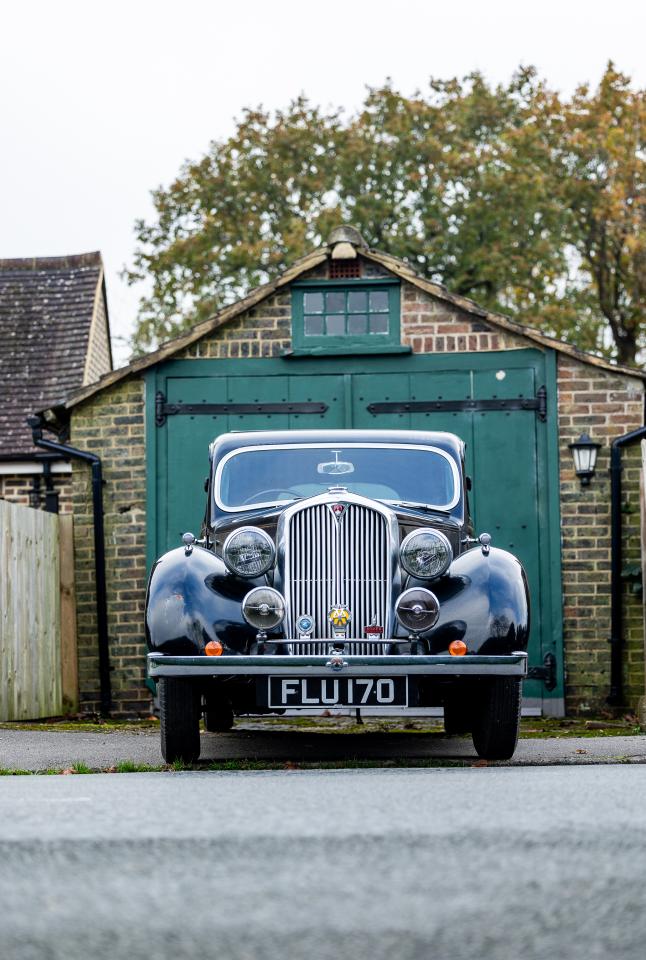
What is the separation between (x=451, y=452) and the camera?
9.31 meters

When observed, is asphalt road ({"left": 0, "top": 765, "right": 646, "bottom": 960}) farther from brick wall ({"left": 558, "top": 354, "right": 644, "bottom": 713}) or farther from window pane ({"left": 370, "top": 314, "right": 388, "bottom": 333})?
window pane ({"left": 370, "top": 314, "right": 388, "bottom": 333})

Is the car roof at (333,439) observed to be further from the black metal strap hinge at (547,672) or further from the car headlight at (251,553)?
the black metal strap hinge at (547,672)

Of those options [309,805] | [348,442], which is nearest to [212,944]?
[309,805]

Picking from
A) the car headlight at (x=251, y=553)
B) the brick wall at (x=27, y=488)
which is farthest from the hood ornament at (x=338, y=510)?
the brick wall at (x=27, y=488)

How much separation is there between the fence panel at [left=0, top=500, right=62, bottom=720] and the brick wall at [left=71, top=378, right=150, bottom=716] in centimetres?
34

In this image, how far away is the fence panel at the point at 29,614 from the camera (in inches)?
457

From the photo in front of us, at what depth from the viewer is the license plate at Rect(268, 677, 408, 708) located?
24.0 feet

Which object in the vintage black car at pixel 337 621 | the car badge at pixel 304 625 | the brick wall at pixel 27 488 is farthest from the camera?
the brick wall at pixel 27 488

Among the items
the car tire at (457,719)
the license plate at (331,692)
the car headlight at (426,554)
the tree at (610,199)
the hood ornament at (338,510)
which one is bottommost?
the car tire at (457,719)

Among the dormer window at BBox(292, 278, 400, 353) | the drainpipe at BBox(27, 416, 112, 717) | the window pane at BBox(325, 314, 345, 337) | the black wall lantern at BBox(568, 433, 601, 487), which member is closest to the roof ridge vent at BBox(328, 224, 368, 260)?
the dormer window at BBox(292, 278, 400, 353)

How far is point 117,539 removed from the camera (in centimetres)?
1391

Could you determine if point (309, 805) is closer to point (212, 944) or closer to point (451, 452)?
point (212, 944)

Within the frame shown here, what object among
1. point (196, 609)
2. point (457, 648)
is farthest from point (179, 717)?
point (457, 648)

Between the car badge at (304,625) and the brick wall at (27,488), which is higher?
the brick wall at (27,488)
